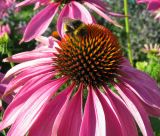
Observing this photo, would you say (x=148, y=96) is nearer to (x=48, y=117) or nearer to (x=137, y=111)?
(x=137, y=111)

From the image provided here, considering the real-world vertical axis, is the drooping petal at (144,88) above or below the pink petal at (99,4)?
below

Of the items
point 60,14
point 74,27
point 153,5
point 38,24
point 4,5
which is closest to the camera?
point 74,27

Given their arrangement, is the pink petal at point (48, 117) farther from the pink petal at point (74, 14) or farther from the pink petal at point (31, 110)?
the pink petal at point (74, 14)

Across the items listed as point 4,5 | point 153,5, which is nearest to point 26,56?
point 153,5

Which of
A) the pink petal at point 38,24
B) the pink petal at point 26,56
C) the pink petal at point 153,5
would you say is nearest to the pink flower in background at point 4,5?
the pink petal at point 153,5

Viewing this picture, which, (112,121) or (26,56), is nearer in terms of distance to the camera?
(112,121)

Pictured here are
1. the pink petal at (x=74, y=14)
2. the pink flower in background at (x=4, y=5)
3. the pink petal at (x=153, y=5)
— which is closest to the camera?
the pink petal at (x=74, y=14)
